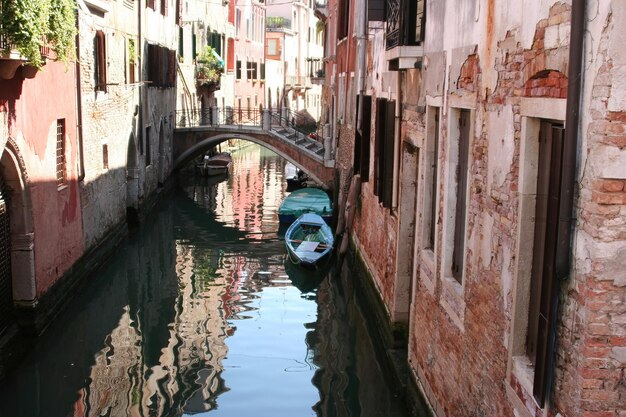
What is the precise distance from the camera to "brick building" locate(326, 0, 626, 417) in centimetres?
339

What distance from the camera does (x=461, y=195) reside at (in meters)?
6.17

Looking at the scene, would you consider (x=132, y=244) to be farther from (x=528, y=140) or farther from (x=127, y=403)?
(x=528, y=140)

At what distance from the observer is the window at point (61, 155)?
11570mm

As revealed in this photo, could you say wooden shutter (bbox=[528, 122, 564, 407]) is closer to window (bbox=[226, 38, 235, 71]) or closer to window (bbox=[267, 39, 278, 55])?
window (bbox=[226, 38, 235, 71])

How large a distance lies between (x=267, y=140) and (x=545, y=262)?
20.0 m

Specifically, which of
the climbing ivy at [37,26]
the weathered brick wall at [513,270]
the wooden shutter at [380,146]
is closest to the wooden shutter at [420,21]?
the weathered brick wall at [513,270]

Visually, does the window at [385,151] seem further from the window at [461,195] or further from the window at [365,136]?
the window at [461,195]

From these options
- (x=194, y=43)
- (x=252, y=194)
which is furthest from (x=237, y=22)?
(x=252, y=194)

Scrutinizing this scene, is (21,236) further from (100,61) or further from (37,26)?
(100,61)

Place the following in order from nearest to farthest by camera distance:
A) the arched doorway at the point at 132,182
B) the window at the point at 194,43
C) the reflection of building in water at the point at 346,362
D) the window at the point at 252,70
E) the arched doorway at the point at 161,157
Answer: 1. the reflection of building in water at the point at 346,362
2. the arched doorway at the point at 132,182
3. the arched doorway at the point at 161,157
4. the window at the point at 194,43
5. the window at the point at 252,70

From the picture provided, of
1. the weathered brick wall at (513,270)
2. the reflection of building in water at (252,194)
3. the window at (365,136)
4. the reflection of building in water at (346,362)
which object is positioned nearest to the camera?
the weathered brick wall at (513,270)

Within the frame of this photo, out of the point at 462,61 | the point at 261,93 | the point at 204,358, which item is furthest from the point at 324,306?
the point at 261,93

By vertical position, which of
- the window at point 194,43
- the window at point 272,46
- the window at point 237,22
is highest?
the window at point 237,22

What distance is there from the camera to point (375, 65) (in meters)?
12.6
